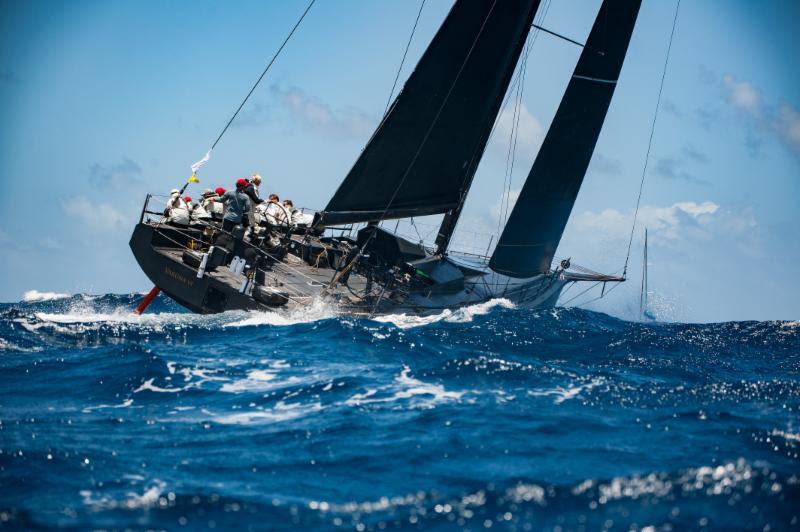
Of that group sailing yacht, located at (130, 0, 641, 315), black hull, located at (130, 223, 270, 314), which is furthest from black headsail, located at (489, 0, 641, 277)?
black hull, located at (130, 223, 270, 314)

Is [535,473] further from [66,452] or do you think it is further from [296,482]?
[66,452]

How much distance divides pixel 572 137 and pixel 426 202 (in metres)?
5.01

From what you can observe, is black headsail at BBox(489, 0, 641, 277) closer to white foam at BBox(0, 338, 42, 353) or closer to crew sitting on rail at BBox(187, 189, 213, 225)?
crew sitting on rail at BBox(187, 189, 213, 225)

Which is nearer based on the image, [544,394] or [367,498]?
[367,498]

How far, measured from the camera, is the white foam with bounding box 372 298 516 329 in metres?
17.2

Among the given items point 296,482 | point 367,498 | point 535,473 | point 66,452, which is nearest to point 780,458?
point 535,473

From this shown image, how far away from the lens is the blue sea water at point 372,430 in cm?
688

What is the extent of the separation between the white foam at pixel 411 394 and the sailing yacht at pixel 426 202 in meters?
5.38

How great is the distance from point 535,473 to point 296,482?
246 centimetres

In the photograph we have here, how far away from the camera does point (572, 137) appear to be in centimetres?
2198

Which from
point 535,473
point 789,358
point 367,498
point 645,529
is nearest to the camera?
point 645,529

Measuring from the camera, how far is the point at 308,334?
15188 mm

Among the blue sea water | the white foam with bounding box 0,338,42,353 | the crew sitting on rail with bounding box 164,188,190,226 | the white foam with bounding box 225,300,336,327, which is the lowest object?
the blue sea water

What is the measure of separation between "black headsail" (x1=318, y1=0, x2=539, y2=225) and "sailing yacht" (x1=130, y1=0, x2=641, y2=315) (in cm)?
3
